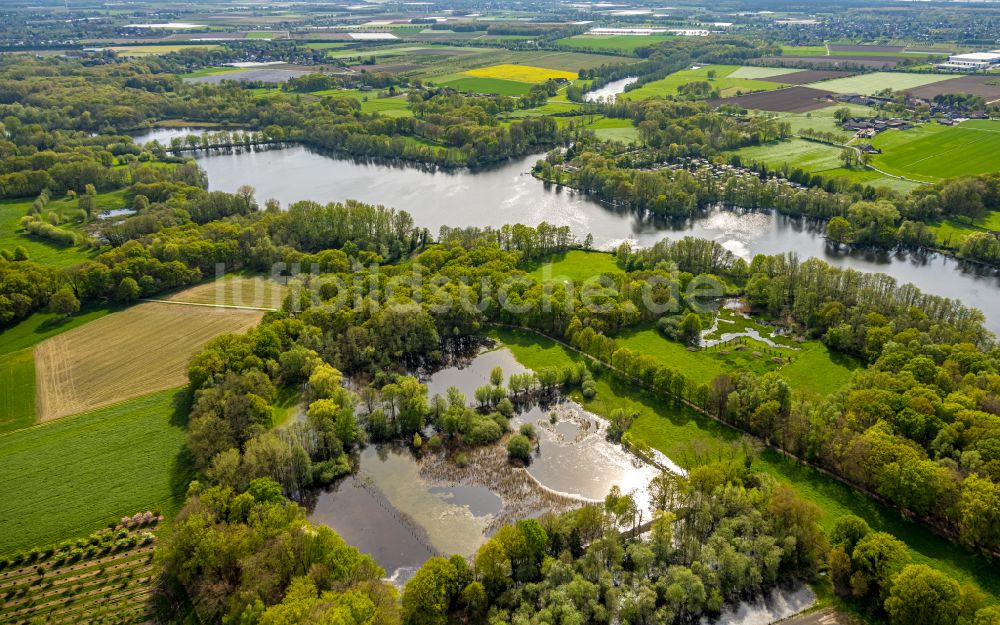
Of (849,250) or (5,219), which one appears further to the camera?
(5,219)

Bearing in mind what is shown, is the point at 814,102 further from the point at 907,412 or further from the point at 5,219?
the point at 5,219

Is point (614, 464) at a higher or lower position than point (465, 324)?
lower

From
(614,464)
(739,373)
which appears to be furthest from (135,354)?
(739,373)

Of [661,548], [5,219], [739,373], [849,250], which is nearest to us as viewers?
[661,548]

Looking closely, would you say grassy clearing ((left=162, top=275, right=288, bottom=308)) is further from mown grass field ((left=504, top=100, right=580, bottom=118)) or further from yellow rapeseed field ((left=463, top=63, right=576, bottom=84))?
yellow rapeseed field ((left=463, top=63, right=576, bottom=84))

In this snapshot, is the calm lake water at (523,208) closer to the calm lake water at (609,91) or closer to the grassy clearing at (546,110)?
the grassy clearing at (546,110)

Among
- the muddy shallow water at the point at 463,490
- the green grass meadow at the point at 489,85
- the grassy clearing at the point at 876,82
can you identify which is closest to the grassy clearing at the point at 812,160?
the grassy clearing at the point at 876,82

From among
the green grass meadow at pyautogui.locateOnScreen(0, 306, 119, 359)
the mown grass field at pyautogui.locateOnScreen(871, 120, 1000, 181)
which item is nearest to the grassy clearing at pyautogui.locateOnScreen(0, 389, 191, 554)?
the green grass meadow at pyautogui.locateOnScreen(0, 306, 119, 359)

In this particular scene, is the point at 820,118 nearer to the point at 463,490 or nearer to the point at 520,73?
the point at 520,73
